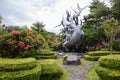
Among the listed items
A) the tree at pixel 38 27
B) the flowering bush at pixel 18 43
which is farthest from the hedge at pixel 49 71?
the tree at pixel 38 27

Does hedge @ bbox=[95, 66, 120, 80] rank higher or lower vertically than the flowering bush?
lower

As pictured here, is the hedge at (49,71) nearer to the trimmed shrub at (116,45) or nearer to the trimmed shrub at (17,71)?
the trimmed shrub at (17,71)

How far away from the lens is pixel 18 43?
10.3 metres

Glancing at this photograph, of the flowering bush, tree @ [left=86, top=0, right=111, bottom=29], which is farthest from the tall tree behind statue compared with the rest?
the flowering bush

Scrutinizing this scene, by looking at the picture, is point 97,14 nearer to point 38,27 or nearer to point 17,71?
point 38,27

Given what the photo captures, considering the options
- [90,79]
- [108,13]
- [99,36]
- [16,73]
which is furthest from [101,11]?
[16,73]

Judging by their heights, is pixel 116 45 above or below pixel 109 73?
above

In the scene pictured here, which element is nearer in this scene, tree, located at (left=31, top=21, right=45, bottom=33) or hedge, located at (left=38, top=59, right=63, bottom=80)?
hedge, located at (left=38, top=59, right=63, bottom=80)

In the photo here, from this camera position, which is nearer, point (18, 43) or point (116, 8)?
point (18, 43)

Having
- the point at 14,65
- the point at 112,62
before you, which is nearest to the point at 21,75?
the point at 14,65

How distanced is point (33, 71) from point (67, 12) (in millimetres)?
19949

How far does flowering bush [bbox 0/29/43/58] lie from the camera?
10351 millimetres

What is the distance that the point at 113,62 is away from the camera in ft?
27.2

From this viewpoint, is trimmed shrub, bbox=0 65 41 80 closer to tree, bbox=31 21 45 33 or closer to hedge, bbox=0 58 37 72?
hedge, bbox=0 58 37 72
